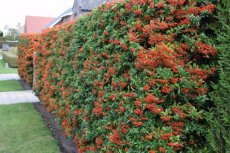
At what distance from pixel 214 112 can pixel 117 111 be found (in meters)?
1.17

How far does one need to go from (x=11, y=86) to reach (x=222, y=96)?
44.0 feet

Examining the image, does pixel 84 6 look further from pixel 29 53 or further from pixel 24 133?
pixel 24 133

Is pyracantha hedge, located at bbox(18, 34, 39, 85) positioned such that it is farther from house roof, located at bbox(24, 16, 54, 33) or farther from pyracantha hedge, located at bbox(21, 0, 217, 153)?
house roof, located at bbox(24, 16, 54, 33)

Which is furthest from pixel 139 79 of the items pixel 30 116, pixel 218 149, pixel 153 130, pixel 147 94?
pixel 30 116

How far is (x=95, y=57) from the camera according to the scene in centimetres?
432

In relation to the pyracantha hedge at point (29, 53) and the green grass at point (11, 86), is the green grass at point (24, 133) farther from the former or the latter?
the green grass at point (11, 86)

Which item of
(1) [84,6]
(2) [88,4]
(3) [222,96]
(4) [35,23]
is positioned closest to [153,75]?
(3) [222,96]

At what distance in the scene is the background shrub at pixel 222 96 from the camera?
2410mm

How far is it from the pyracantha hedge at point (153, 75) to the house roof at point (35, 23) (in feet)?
180

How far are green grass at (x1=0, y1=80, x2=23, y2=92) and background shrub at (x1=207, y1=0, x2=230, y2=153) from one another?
1216 cm

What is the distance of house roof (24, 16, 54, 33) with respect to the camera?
56.4 m

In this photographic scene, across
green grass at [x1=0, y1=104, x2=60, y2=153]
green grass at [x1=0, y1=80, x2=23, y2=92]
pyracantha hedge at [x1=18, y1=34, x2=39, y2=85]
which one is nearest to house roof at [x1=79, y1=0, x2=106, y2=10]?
green grass at [x1=0, y1=80, x2=23, y2=92]

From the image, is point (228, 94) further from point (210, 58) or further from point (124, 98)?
point (124, 98)

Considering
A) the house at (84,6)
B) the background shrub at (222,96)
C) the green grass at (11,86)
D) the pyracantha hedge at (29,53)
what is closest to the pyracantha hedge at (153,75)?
the background shrub at (222,96)
